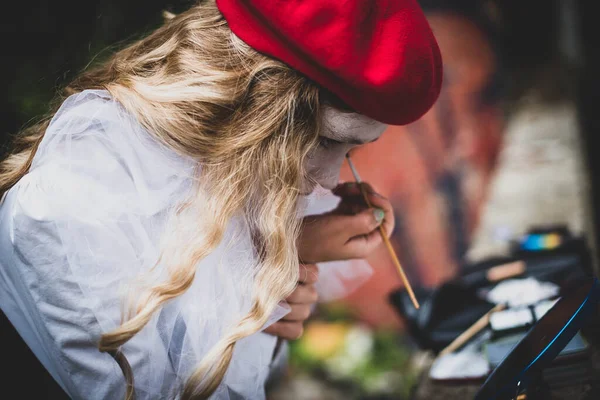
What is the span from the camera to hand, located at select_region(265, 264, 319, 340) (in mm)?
1518

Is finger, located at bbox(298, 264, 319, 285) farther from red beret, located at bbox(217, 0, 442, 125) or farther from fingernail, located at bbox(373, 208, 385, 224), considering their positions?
red beret, located at bbox(217, 0, 442, 125)

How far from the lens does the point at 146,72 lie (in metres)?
1.38

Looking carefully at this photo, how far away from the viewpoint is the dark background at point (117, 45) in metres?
2.09

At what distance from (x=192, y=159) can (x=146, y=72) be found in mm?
278

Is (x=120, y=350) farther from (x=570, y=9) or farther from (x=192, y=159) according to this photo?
(x=570, y=9)

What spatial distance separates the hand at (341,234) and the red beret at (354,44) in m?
0.34

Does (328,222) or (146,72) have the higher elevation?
(146,72)

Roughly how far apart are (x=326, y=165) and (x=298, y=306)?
1.43ft

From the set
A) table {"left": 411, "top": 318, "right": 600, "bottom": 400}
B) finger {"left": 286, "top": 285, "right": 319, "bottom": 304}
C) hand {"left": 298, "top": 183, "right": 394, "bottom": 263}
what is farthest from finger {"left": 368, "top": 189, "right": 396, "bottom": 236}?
table {"left": 411, "top": 318, "right": 600, "bottom": 400}

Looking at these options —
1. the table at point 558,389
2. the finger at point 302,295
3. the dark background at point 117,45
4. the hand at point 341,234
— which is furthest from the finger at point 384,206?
the dark background at point 117,45

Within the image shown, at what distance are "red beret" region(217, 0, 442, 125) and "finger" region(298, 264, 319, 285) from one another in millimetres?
495

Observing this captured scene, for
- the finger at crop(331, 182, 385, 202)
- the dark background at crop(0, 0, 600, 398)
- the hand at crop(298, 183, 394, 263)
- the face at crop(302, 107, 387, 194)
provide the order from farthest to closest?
the dark background at crop(0, 0, 600, 398) → the finger at crop(331, 182, 385, 202) → the hand at crop(298, 183, 394, 263) → the face at crop(302, 107, 387, 194)

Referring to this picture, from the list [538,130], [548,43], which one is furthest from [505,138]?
[548,43]

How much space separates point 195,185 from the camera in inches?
52.2
